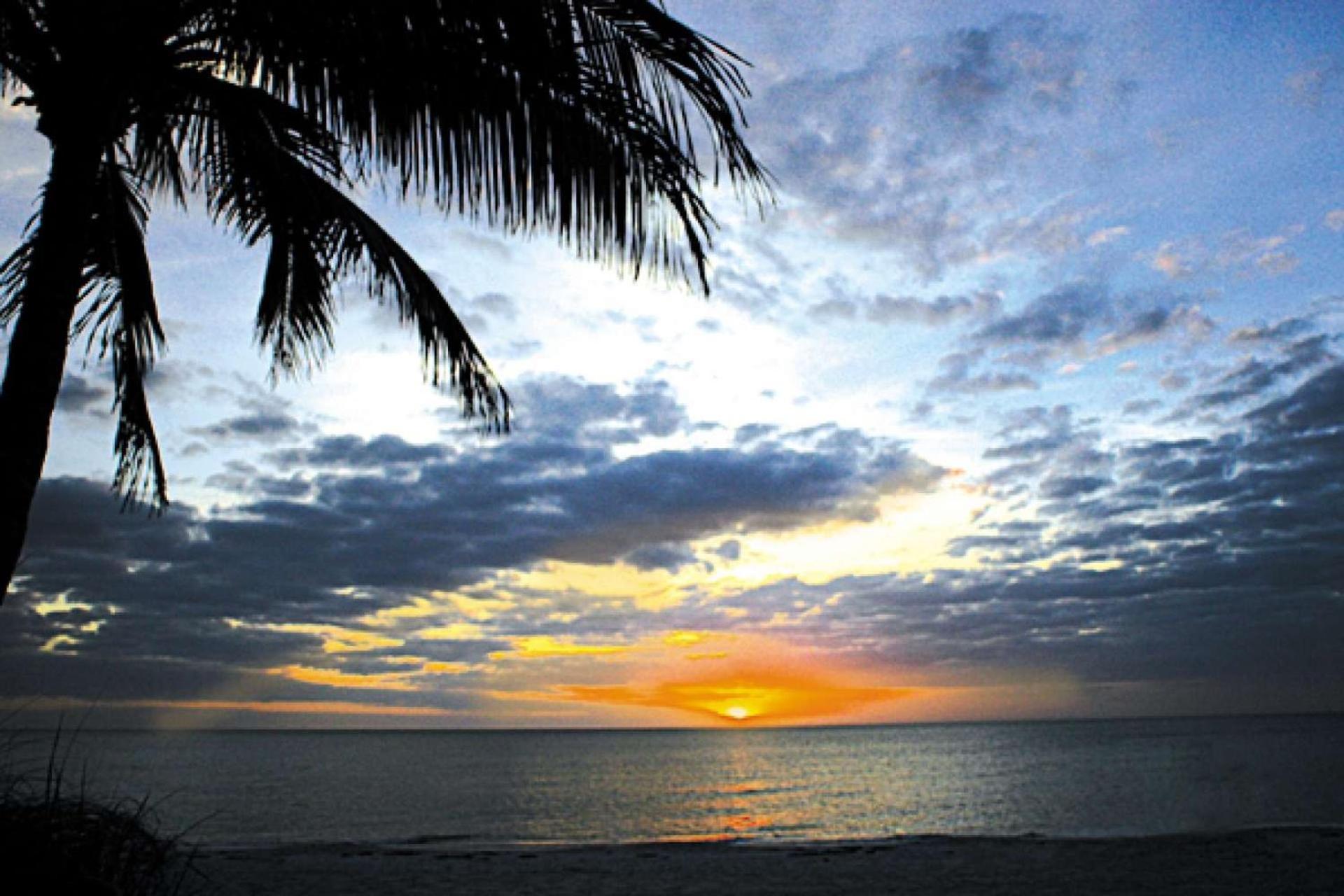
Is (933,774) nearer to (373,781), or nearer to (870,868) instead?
(373,781)

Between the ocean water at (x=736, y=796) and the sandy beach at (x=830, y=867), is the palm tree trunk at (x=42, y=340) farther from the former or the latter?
the sandy beach at (x=830, y=867)

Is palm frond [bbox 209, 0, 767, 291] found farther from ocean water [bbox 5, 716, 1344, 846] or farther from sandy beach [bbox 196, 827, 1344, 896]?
sandy beach [bbox 196, 827, 1344, 896]

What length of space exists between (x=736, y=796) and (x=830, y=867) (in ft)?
84.8

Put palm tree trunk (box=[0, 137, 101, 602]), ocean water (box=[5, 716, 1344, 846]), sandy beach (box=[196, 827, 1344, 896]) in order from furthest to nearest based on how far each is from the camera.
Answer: ocean water (box=[5, 716, 1344, 846]) → sandy beach (box=[196, 827, 1344, 896]) → palm tree trunk (box=[0, 137, 101, 602])

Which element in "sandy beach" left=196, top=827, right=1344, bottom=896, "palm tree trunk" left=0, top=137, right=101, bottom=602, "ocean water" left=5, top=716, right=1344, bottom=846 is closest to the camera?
"palm tree trunk" left=0, top=137, right=101, bottom=602

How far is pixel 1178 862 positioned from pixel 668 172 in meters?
13.5

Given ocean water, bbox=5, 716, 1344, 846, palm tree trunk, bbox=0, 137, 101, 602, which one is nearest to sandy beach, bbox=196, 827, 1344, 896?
ocean water, bbox=5, 716, 1344, 846

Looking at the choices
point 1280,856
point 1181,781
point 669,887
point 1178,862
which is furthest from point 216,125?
point 1181,781

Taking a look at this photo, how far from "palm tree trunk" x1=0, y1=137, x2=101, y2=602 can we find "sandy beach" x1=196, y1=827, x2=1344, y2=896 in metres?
9.27

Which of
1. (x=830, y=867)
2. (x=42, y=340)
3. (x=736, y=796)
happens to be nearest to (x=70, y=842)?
(x=42, y=340)

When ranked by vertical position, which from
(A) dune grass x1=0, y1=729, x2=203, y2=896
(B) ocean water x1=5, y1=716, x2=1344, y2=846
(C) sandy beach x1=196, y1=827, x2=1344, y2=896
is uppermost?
(A) dune grass x1=0, y1=729, x2=203, y2=896

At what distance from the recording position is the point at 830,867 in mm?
12219

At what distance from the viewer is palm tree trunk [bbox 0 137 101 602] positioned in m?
2.55

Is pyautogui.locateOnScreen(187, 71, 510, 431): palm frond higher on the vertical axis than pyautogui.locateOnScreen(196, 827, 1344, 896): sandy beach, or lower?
higher
